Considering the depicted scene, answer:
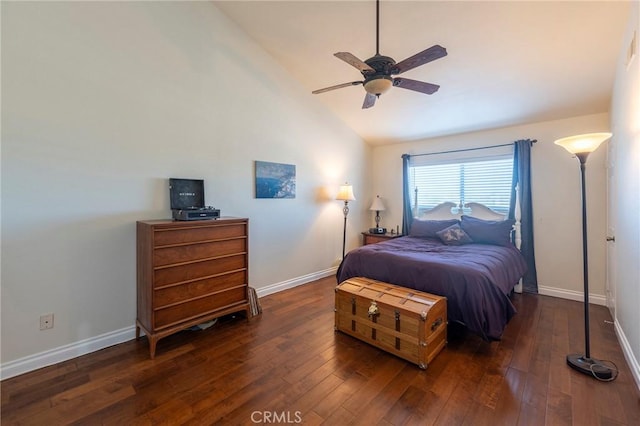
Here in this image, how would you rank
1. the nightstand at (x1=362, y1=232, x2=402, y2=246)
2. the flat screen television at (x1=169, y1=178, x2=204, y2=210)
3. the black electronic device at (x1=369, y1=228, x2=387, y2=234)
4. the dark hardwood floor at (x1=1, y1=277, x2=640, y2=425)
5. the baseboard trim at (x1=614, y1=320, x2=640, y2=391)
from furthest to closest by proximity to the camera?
the black electronic device at (x1=369, y1=228, x2=387, y2=234) < the nightstand at (x1=362, y1=232, x2=402, y2=246) < the flat screen television at (x1=169, y1=178, x2=204, y2=210) < the baseboard trim at (x1=614, y1=320, x2=640, y2=391) < the dark hardwood floor at (x1=1, y1=277, x2=640, y2=425)

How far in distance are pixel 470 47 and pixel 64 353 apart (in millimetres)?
4406

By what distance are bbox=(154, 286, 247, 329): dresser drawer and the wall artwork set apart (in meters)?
1.24

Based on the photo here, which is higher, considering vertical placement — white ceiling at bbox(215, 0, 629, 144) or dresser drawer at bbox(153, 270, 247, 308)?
white ceiling at bbox(215, 0, 629, 144)

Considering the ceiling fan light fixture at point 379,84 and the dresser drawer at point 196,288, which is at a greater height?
the ceiling fan light fixture at point 379,84

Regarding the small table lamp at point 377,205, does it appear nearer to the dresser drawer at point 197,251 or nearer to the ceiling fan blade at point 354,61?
the dresser drawer at point 197,251

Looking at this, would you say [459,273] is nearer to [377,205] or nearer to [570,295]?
[570,295]

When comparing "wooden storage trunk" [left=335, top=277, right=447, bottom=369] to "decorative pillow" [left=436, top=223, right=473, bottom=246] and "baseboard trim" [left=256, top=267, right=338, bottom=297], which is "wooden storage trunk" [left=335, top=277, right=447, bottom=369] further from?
"decorative pillow" [left=436, top=223, right=473, bottom=246]

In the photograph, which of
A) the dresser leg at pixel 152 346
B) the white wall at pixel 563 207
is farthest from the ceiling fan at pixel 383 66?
the dresser leg at pixel 152 346

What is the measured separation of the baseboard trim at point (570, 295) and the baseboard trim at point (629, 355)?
0.87 metres

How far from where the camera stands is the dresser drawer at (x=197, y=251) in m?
2.28

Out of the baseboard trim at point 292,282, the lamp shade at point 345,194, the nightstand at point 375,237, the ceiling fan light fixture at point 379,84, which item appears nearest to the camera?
the ceiling fan light fixture at point 379,84

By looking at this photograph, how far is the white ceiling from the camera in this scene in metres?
2.32

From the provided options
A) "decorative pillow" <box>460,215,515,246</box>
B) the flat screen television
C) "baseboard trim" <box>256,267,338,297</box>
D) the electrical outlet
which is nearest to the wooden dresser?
the flat screen television

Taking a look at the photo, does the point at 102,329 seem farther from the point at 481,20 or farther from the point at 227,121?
the point at 481,20
